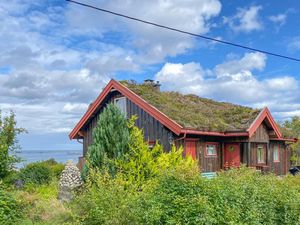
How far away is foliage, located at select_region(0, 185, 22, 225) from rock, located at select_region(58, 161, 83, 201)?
3591 mm

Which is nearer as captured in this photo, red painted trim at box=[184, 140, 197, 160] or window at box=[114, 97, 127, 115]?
red painted trim at box=[184, 140, 197, 160]

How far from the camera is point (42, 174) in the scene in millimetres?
21266

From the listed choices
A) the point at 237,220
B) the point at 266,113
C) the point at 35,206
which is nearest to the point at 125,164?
the point at 35,206

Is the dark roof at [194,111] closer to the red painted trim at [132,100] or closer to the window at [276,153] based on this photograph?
the red painted trim at [132,100]

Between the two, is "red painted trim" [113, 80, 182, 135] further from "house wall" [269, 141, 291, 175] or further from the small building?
"house wall" [269, 141, 291, 175]

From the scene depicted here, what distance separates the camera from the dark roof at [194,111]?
804 inches

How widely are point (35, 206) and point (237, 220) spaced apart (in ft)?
24.0

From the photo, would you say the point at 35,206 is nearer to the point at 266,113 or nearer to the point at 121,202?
the point at 121,202

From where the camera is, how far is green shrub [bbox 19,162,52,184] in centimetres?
2078

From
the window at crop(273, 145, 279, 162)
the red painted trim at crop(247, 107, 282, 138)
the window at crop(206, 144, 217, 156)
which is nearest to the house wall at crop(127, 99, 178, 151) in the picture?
the window at crop(206, 144, 217, 156)

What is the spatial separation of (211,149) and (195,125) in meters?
2.67

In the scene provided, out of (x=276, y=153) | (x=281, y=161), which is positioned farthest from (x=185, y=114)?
(x=281, y=161)

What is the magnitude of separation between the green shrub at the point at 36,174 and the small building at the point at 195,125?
3339 mm

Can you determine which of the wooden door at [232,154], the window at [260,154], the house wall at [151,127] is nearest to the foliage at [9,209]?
the house wall at [151,127]
